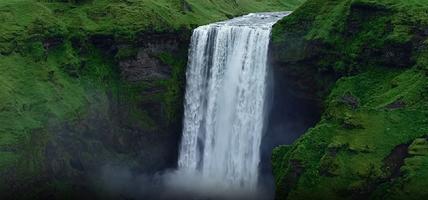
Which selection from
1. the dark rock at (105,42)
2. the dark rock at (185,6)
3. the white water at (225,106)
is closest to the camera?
the white water at (225,106)

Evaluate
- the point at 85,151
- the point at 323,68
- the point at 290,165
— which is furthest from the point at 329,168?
the point at 85,151

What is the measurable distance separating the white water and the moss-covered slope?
2848mm

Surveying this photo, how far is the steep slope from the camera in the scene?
55750mm

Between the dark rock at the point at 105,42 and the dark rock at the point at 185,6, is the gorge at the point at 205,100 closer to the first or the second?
the dark rock at the point at 105,42

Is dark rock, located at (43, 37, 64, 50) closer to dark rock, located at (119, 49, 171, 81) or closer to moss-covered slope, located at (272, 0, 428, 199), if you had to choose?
dark rock, located at (119, 49, 171, 81)

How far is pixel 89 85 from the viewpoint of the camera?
199 ft

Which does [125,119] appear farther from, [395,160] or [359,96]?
[395,160]

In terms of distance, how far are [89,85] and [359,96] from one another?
24747mm

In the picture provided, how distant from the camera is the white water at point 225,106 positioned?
5781cm

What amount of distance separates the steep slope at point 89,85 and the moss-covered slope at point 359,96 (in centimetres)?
1262

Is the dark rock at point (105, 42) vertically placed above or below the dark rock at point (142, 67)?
above

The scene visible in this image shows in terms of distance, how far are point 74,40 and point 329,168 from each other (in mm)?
29219

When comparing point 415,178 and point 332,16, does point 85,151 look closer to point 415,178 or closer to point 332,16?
point 332,16

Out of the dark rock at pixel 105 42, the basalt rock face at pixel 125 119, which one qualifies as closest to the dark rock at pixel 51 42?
the basalt rock face at pixel 125 119
